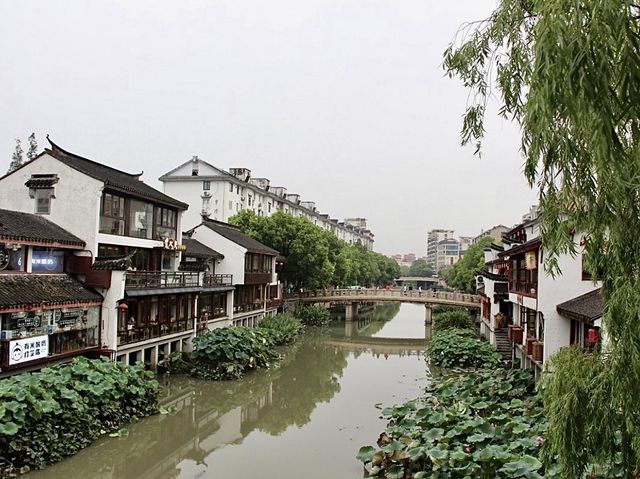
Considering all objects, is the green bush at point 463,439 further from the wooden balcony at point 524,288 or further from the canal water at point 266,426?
the wooden balcony at point 524,288

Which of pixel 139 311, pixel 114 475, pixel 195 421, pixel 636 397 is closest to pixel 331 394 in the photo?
pixel 195 421

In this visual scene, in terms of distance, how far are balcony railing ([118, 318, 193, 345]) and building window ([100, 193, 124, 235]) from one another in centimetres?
328

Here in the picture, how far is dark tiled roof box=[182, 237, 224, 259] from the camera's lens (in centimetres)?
2601

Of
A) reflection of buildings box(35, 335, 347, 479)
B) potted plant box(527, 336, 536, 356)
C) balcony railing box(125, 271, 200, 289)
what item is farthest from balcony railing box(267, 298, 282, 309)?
potted plant box(527, 336, 536, 356)

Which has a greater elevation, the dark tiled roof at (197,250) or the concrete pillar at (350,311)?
the dark tiled roof at (197,250)

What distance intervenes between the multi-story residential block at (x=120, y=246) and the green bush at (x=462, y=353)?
1100cm

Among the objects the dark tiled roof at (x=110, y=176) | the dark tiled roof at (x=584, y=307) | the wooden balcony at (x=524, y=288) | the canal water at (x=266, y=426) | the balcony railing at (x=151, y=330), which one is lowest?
the canal water at (x=266, y=426)

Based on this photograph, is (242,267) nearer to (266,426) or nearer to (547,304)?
(266,426)

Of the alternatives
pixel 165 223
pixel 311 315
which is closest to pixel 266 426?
pixel 165 223

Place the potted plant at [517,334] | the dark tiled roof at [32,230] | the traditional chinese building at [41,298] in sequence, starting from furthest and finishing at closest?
the potted plant at [517,334] < the dark tiled roof at [32,230] < the traditional chinese building at [41,298]

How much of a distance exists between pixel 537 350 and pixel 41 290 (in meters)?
14.0

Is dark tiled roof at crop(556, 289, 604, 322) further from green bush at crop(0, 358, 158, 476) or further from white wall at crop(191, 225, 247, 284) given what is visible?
white wall at crop(191, 225, 247, 284)

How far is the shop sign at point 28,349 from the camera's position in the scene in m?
12.9

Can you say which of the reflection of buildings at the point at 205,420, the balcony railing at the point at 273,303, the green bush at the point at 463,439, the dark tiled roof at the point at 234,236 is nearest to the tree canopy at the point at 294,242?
the balcony railing at the point at 273,303
